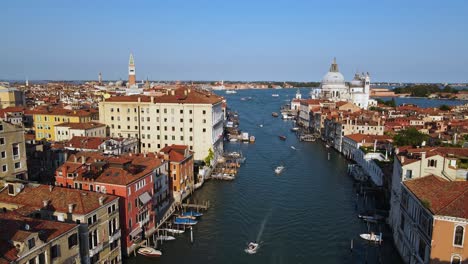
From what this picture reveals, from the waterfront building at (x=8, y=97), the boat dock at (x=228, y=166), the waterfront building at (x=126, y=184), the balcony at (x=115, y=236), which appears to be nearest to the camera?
the balcony at (x=115, y=236)

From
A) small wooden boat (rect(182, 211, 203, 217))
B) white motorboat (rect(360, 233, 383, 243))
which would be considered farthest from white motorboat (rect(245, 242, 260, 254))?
white motorboat (rect(360, 233, 383, 243))

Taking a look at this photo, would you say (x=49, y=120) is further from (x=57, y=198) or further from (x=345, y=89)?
(x=345, y=89)

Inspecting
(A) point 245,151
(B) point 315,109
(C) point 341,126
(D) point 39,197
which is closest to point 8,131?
(D) point 39,197

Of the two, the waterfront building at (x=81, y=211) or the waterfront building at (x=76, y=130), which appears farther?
the waterfront building at (x=76, y=130)

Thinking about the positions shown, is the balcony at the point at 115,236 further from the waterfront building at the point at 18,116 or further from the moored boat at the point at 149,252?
the waterfront building at the point at 18,116

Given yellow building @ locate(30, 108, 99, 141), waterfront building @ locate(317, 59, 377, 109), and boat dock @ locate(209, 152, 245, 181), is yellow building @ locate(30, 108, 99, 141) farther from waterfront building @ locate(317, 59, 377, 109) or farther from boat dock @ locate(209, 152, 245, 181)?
waterfront building @ locate(317, 59, 377, 109)

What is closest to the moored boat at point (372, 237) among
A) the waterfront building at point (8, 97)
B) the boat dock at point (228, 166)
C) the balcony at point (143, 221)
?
the balcony at point (143, 221)
